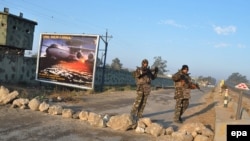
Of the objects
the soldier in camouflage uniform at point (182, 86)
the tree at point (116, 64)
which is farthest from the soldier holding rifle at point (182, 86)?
the tree at point (116, 64)

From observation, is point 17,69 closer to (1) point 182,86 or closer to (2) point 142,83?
(2) point 142,83

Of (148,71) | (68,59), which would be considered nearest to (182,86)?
Answer: (148,71)

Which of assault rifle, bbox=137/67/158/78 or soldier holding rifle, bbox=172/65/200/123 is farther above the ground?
assault rifle, bbox=137/67/158/78

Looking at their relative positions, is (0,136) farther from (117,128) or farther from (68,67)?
(68,67)

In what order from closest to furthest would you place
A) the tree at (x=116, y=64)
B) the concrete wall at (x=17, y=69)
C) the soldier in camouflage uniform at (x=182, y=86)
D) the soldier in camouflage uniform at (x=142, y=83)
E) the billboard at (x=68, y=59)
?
the soldier in camouflage uniform at (x=142, y=83), the soldier in camouflage uniform at (x=182, y=86), the billboard at (x=68, y=59), the concrete wall at (x=17, y=69), the tree at (x=116, y=64)

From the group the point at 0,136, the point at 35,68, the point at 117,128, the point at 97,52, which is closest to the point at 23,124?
the point at 0,136

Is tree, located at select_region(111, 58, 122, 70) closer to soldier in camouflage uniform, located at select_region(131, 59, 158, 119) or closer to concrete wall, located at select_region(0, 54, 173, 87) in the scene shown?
concrete wall, located at select_region(0, 54, 173, 87)

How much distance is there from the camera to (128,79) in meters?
39.4

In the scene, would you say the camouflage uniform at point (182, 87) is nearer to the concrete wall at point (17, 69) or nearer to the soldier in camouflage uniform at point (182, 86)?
the soldier in camouflage uniform at point (182, 86)

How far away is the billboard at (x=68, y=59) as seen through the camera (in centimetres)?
1838

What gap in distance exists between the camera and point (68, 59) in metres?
19.1

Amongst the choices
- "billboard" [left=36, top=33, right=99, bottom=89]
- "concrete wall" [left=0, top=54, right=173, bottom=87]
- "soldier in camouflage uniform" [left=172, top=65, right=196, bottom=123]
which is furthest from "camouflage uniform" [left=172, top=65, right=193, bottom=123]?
"concrete wall" [left=0, top=54, right=173, bottom=87]

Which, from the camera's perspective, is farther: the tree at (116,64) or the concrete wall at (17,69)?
the tree at (116,64)

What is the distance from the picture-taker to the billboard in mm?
18375
